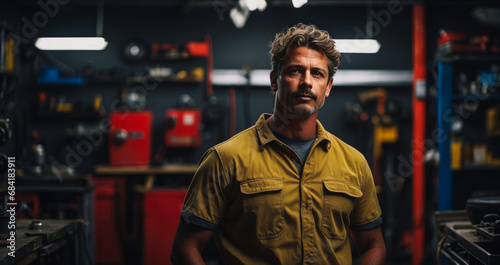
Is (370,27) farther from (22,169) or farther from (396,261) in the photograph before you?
(22,169)

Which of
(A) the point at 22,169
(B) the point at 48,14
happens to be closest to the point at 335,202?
(A) the point at 22,169

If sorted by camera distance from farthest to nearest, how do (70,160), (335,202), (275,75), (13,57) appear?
(70,160), (13,57), (275,75), (335,202)

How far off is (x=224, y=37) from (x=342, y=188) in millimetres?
4533

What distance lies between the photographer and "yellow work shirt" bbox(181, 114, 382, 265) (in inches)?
A: 69.2

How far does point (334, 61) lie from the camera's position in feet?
6.70

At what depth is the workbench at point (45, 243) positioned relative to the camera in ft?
6.61

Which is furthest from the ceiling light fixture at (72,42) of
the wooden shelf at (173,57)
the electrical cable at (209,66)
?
the electrical cable at (209,66)

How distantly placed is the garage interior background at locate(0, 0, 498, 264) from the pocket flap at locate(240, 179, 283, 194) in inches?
162

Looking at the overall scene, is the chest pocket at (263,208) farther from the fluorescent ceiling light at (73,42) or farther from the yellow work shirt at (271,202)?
the fluorescent ceiling light at (73,42)

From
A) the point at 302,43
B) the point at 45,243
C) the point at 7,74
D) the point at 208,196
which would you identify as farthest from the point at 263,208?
the point at 7,74

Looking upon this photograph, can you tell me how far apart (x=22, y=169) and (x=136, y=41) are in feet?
7.04

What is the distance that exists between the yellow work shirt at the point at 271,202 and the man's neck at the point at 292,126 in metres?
0.06

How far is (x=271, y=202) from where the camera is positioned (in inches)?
70.2

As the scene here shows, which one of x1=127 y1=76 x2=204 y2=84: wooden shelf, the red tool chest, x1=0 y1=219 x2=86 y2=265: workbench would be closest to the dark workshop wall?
x1=127 y1=76 x2=204 y2=84: wooden shelf
